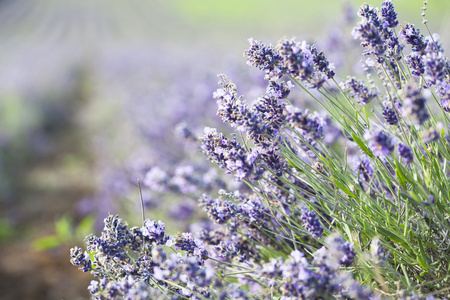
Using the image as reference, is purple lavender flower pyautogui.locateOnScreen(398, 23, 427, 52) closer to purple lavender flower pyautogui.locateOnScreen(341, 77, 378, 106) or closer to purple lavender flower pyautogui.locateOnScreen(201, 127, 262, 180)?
purple lavender flower pyautogui.locateOnScreen(341, 77, 378, 106)

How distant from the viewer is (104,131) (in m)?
7.34

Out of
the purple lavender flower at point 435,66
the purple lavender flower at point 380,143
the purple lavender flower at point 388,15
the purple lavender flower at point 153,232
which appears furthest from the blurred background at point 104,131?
the purple lavender flower at point 153,232

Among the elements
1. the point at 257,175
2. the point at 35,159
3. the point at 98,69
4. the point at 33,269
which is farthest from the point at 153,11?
the point at 257,175

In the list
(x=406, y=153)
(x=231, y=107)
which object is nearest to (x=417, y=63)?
(x=406, y=153)

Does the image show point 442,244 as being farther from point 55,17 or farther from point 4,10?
point 4,10

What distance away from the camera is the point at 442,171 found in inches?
56.4

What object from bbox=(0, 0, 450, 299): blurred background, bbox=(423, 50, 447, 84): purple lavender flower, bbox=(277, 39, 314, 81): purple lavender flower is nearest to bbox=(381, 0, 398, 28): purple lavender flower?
bbox=(423, 50, 447, 84): purple lavender flower

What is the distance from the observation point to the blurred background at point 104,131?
150 inches

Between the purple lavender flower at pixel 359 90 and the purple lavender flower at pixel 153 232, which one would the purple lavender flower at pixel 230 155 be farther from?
the purple lavender flower at pixel 359 90

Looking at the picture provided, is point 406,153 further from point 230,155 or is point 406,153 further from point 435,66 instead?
point 230,155

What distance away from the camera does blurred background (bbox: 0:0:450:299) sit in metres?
3.80

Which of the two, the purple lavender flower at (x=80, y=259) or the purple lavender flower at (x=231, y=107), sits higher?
the purple lavender flower at (x=231, y=107)

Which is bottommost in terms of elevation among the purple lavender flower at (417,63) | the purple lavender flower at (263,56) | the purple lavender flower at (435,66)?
the purple lavender flower at (435,66)

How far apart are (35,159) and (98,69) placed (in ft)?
27.3
